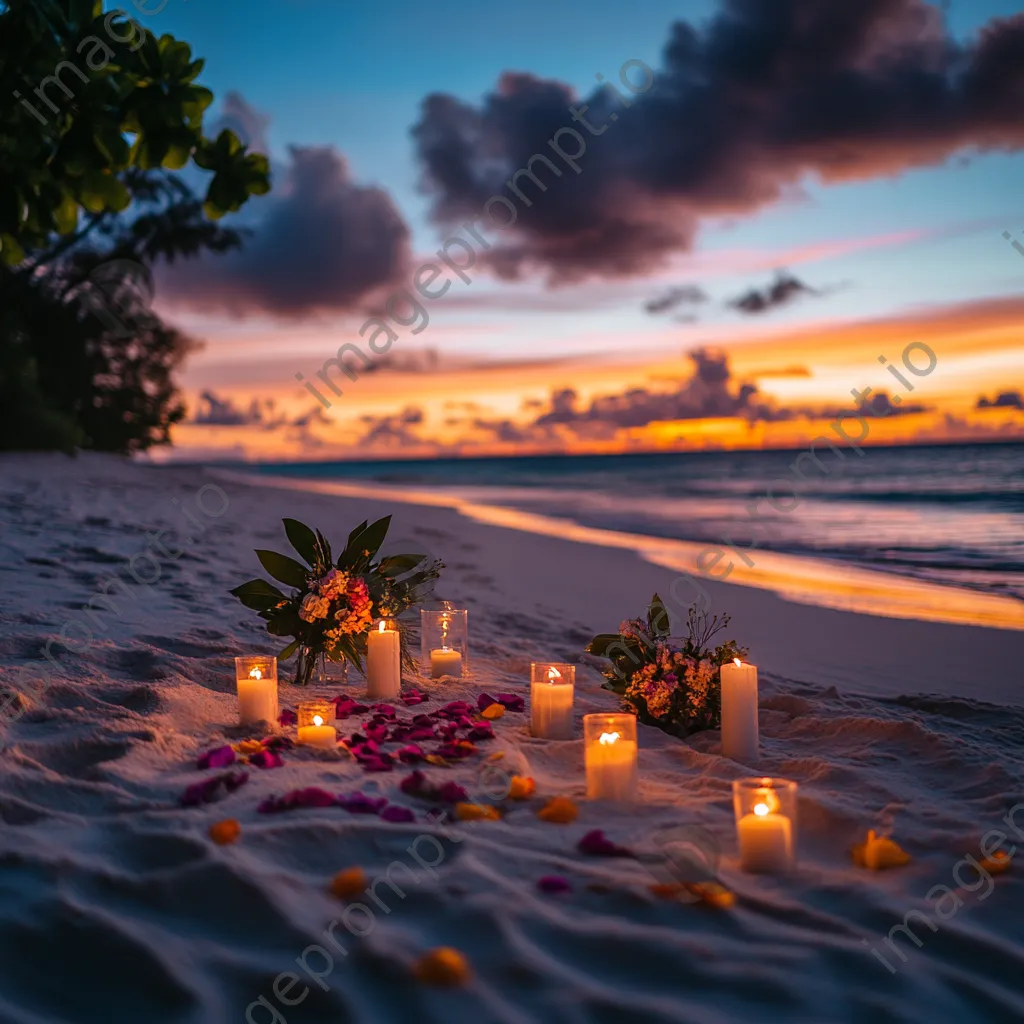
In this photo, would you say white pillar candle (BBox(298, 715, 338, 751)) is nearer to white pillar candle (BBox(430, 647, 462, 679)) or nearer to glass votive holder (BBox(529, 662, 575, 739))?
glass votive holder (BBox(529, 662, 575, 739))

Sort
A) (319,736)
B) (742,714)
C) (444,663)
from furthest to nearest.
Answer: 1. (444,663)
2. (742,714)
3. (319,736)

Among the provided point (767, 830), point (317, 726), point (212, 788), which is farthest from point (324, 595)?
point (767, 830)

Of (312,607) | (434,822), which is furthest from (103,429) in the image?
(434,822)

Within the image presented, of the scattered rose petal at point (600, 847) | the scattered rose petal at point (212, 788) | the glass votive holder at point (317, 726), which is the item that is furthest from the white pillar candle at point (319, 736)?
the scattered rose petal at point (600, 847)

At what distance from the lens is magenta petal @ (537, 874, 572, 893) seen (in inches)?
89.2

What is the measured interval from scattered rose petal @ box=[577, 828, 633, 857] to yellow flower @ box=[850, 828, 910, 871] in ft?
2.13

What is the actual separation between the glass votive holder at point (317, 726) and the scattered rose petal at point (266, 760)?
0.22m

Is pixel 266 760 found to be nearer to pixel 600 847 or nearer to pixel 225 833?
pixel 225 833

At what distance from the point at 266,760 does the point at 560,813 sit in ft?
3.33

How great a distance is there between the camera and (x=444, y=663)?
4547 mm

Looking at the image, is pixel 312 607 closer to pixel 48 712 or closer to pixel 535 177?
pixel 48 712

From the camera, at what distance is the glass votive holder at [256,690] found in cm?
351

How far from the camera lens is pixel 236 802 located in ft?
8.84

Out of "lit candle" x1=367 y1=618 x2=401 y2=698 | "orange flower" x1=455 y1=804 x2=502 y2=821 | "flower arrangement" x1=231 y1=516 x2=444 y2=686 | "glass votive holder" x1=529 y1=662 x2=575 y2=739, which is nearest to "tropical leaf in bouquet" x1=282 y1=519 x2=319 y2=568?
"flower arrangement" x1=231 y1=516 x2=444 y2=686
